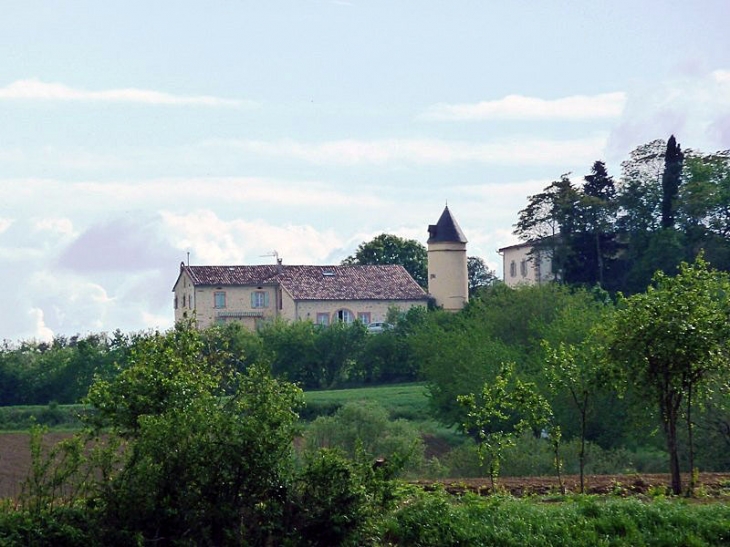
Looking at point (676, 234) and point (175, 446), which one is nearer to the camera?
point (175, 446)

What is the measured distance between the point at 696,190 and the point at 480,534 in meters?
64.1

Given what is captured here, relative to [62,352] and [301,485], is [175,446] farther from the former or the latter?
[62,352]

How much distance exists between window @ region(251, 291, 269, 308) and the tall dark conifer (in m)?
31.3

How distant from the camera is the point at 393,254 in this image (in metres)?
113

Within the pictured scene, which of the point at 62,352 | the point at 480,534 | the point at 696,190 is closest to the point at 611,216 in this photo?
the point at 696,190

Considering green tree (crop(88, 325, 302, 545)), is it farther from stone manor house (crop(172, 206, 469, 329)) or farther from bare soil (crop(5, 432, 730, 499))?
stone manor house (crop(172, 206, 469, 329))

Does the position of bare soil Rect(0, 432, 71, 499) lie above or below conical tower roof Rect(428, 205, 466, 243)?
below

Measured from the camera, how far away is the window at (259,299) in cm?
9762

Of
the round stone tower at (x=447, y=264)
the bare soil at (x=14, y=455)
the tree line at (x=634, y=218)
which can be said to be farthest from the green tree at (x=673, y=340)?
the round stone tower at (x=447, y=264)

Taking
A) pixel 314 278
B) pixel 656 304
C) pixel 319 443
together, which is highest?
pixel 314 278

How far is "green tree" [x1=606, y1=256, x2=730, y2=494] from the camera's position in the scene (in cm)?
1962

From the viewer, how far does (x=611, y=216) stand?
8225 cm

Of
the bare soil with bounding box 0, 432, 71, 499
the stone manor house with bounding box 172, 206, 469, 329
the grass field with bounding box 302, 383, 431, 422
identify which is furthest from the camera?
the stone manor house with bounding box 172, 206, 469, 329

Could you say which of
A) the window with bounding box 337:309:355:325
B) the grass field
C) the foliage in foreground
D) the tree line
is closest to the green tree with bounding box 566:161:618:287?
the tree line
